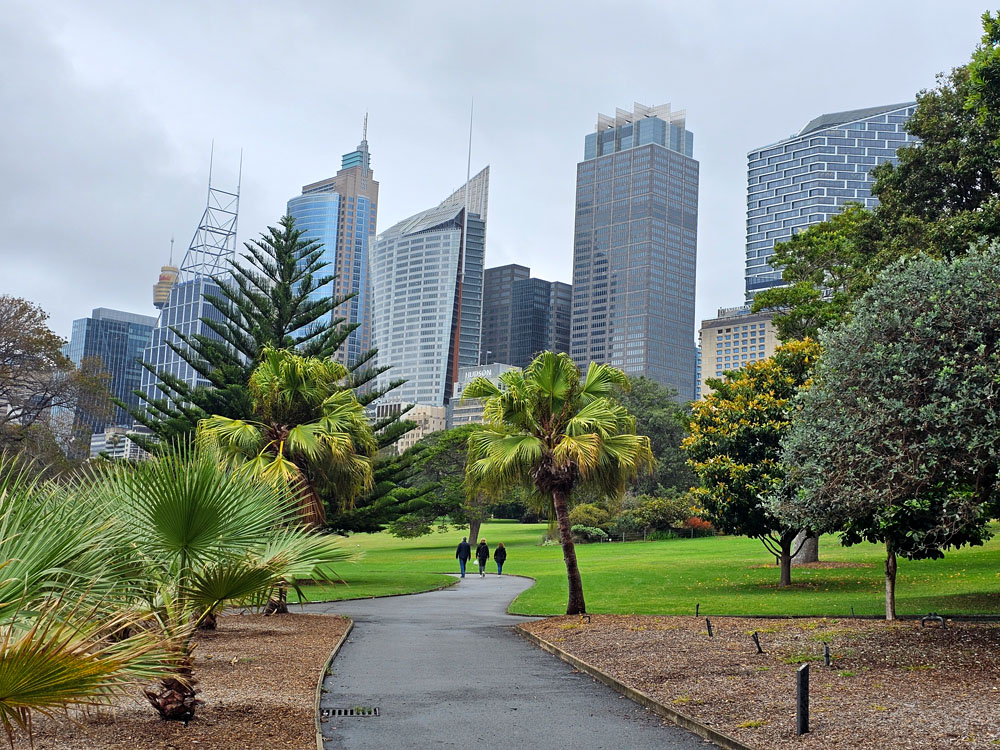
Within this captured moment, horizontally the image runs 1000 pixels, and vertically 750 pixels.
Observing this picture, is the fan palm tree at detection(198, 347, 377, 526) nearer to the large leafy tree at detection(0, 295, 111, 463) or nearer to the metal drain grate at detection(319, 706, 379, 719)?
the metal drain grate at detection(319, 706, 379, 719)

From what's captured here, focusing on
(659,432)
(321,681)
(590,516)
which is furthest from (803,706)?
(659,432)

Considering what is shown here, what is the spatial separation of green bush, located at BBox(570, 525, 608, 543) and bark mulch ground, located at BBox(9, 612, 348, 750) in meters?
46.4

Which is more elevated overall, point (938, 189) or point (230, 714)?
point (938, 189)

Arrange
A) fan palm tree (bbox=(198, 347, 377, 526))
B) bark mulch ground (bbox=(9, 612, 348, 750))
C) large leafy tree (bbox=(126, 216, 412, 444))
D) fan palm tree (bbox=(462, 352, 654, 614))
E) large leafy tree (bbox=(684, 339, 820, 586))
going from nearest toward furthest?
bark mulch ground (bbox=(9, 612, 348, 750)) < fan palm tree (bbox=(462, 352, 654, 614)) < fan palm tree (bbox=(198, 347, 377, 526)) < large leafy tree (bbox=(684, 339, 820, 586)) < large leafy tree (bbox=(126, 216, 412, 444))

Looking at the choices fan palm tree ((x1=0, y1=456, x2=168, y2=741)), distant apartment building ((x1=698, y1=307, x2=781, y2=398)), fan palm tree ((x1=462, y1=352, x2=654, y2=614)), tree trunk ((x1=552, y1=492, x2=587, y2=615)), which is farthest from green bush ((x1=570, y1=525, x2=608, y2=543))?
distant apartment building ((x1=698, y1=307, x2=781, y2=398))

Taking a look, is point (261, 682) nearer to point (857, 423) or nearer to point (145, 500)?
point (145, 500)

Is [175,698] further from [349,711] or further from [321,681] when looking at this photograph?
[321,681]

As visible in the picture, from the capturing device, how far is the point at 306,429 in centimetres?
1839

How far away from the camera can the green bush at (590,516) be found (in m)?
59.7

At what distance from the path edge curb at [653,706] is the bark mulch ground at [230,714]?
3132mm

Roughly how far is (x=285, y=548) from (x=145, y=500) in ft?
5.35

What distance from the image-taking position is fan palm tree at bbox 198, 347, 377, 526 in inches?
723

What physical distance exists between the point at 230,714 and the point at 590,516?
52812 mm

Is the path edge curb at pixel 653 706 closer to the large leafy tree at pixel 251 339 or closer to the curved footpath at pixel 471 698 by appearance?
the curved footpath at pixel 471 698
